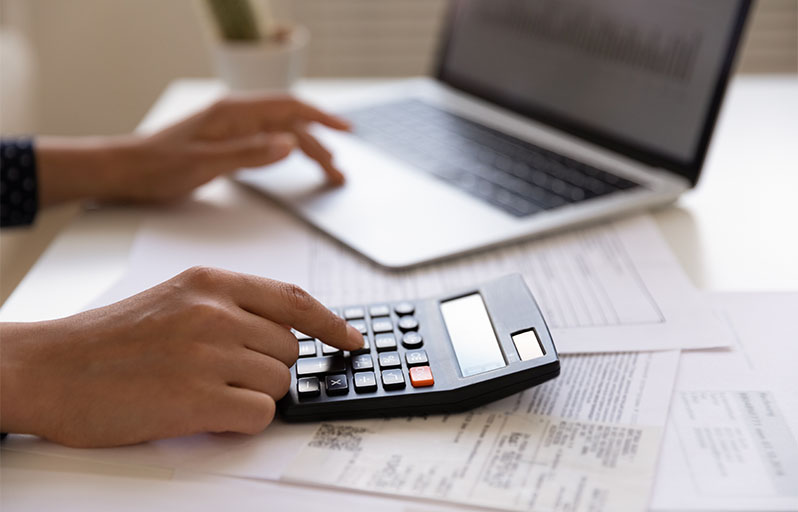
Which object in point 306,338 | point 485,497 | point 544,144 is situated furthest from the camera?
point 544,144

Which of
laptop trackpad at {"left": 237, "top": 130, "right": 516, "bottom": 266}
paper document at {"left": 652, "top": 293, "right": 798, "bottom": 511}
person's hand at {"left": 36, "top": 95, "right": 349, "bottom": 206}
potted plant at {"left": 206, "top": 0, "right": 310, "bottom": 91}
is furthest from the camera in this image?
potted plant at {"left": 206, "top": 0, "right": 310, "bottom": 91}

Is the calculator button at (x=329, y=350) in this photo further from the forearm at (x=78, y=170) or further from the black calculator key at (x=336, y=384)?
the forearm at (x=78, y=170)

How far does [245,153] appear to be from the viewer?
808mm

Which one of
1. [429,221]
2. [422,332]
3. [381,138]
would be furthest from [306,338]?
[381,138]

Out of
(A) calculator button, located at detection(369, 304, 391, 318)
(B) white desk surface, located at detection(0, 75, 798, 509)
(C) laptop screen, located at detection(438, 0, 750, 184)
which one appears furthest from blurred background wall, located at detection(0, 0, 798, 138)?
(A) calculator button, located at detection(369, 304, 391, 318)

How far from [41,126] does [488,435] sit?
4.88 ft

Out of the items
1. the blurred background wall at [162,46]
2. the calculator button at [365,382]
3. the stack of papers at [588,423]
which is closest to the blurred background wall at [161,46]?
the blurred background wall at [162,46]

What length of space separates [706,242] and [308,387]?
41 cm

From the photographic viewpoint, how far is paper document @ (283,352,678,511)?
1.40 ft

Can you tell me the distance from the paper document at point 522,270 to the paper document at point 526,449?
6 centimetres

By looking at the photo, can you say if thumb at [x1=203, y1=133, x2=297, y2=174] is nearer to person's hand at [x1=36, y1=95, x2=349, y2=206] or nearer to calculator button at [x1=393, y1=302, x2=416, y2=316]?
person's hand at [x1=36, y1=95, x2=349, y2=206]

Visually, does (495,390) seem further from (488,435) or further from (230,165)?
(230,165)

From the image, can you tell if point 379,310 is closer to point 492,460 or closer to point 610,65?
point 492,460

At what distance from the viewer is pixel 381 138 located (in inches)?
36.4
